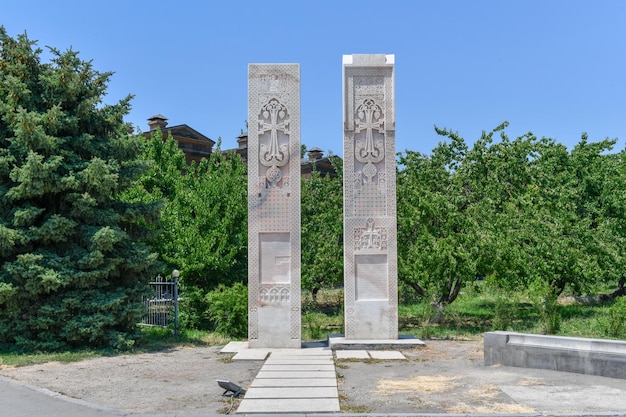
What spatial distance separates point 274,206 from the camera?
12695mm

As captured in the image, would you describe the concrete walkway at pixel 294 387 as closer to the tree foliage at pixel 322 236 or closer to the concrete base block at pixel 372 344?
the concrete base block at pixel 372 344

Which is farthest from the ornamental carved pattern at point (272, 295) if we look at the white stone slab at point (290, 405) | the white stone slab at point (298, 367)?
the white stone slab at point (290, 405)

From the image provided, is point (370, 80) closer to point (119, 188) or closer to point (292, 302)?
point (292, 302)

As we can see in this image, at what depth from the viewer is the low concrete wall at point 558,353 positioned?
8.67 m

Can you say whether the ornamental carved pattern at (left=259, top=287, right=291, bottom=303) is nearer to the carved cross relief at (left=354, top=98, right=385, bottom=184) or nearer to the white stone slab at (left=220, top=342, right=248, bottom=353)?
the white stone slab at (left=220, top=342, right=248, bottom=353)

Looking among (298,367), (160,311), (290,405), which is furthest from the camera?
(160,311)

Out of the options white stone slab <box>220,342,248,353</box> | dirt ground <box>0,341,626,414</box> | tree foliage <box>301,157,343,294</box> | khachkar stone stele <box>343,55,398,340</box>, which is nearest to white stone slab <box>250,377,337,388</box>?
dirt ground <box>0,341,626,414</box>

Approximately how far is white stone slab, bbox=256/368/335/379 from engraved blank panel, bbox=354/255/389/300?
12.3 feet

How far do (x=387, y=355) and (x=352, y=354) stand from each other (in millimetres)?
709

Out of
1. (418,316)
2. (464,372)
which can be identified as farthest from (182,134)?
(464,372)

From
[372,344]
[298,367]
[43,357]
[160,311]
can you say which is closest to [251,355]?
[298,367]

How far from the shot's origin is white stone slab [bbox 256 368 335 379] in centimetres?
887

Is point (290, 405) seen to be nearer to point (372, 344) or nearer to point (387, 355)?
point (387, 355)

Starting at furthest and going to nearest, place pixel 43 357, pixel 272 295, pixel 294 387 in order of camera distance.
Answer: pixel 272 295
pixel 43 357
pixel 294 387
